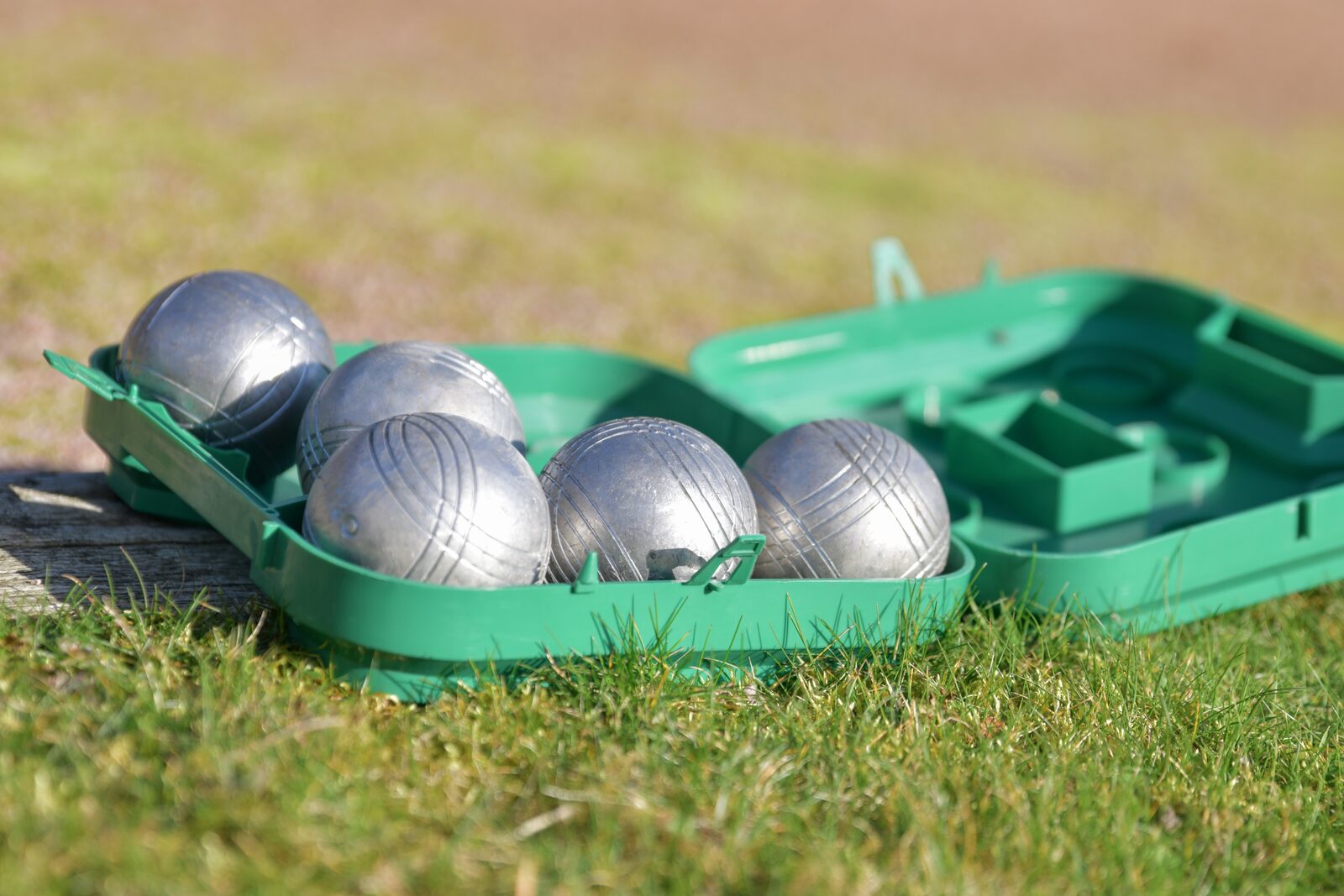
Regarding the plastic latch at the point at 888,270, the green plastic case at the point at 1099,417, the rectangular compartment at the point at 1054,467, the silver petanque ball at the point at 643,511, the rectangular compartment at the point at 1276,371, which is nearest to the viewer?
the silver petanque ball at the point at 643,511

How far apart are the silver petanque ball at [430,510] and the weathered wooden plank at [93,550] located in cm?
78

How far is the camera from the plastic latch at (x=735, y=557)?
3.51m

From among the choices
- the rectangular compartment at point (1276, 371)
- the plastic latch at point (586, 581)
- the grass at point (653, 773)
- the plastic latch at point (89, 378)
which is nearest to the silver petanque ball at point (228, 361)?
the plastic latch at point (89, 378)

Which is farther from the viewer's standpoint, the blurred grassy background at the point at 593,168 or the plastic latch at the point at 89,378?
the blurred grassy background at the point at 593,168

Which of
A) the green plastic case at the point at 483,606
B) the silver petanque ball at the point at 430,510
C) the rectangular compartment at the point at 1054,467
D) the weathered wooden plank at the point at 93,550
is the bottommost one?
the rectangular compartment at the point at 1054,467

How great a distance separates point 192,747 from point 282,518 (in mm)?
867

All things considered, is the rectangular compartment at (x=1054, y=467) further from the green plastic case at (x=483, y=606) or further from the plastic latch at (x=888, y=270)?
the green plastic case at (x=483, y=606)

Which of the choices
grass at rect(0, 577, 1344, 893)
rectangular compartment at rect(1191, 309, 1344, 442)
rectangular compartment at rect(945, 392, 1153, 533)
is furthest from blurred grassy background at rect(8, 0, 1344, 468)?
rectangular compartment at rect(1191, 309, 1344, 442)

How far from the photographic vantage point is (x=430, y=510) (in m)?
3.40

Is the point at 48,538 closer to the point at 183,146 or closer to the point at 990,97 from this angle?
the point at 183,146

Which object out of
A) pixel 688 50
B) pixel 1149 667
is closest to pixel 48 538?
pixel 1149 667

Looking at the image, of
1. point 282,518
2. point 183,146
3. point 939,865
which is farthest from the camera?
point 183,146

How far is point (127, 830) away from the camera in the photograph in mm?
2766

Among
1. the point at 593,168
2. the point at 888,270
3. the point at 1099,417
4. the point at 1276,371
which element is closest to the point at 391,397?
the point at 888,270
